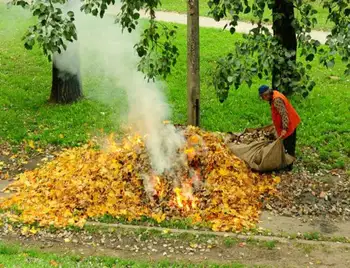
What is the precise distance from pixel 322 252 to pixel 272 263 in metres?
0.69

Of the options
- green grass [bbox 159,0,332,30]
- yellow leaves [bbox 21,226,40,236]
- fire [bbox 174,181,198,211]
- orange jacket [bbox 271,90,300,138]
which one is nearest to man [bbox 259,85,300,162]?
orange jacket [bbox 271,90,300,138]

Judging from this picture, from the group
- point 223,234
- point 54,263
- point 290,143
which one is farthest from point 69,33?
point 290,143

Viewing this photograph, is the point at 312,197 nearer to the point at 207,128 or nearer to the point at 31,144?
the point at 207,128

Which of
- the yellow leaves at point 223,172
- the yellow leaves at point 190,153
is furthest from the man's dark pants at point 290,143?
the yellow leaves at point 190,153

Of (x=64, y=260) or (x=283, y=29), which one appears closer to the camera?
(x=64, y=260)

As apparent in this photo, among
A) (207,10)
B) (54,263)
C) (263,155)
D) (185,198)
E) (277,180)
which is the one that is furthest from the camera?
(207,10)

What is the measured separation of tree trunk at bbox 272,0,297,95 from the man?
0.15 meters

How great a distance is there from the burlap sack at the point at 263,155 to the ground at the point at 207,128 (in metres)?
0.35

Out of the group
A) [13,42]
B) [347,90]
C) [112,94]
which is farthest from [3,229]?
[13,42]

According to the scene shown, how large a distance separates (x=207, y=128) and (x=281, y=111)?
8.01 feet

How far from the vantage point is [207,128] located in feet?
34.0

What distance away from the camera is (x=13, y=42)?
52.4 feet

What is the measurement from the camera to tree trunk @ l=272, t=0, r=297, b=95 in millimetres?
7559

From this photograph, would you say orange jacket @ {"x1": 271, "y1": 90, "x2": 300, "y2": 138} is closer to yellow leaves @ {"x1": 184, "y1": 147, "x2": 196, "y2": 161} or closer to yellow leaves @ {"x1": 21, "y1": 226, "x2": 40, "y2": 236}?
yellow leaves @ {"x1": 184, "y1": 147, "x2": 196, "y2": 161}
